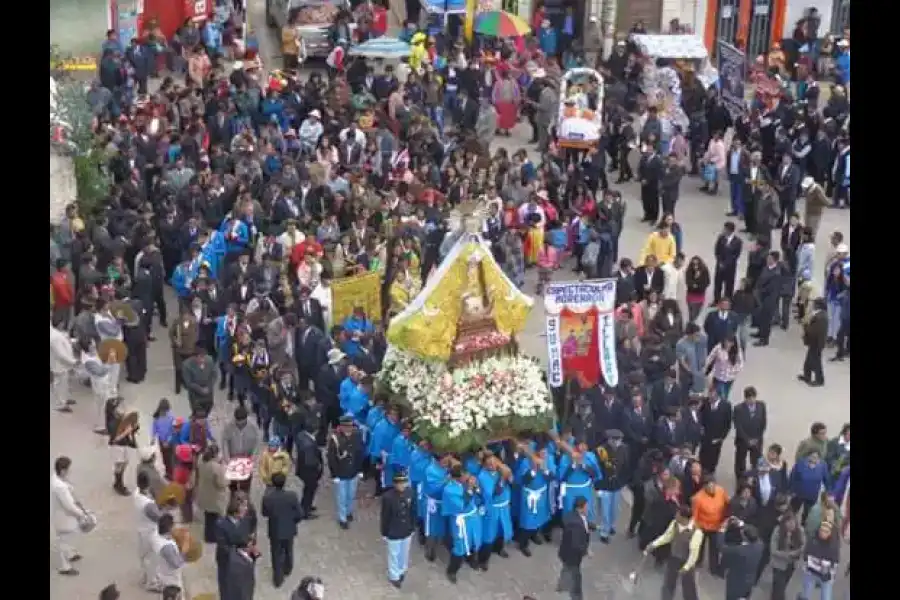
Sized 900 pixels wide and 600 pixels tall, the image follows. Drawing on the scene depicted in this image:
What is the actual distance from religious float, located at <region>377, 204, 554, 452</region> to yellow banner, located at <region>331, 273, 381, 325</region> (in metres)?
3.10

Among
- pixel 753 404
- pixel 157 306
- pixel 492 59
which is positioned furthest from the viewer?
pixel 492 59

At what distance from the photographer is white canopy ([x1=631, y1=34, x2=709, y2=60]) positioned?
30938 millimetres

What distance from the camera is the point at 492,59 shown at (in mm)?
30188

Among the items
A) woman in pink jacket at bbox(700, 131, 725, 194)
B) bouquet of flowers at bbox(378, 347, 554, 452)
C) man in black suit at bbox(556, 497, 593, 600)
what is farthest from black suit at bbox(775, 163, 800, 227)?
man in black suit at bbox(556, 497, 593, 600)

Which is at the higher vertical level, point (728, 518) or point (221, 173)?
point (221, 173)

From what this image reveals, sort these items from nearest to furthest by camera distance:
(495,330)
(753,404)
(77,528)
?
(77,528) < (495,330) < (753,404)

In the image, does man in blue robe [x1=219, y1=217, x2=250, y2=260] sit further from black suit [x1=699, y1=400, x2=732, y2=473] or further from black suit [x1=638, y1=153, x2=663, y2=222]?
black suit [x1=638, y1=153, x2=663, y2=222]

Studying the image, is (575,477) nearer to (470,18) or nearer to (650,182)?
(650,182)

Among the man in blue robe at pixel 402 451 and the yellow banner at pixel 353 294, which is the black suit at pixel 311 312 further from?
the man in blue robe at pixel 402 451

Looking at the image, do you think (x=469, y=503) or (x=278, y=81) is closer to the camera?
(x=469, y=503)

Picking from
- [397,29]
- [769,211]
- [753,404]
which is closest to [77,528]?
[753,404]

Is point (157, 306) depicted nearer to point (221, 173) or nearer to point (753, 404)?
point (221, 173)

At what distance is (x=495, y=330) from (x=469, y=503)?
6.15 ft

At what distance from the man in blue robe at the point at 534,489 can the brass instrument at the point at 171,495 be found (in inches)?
135
